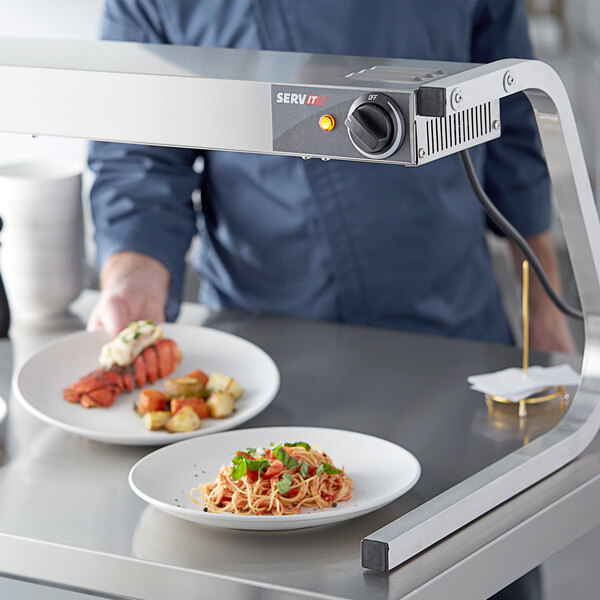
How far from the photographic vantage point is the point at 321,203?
1653 millimetres

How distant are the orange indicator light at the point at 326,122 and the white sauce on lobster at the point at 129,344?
0.56 metres

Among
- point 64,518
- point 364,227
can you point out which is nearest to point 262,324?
point 364,227

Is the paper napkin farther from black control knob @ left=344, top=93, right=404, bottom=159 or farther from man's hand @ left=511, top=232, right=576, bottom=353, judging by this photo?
black control knob @ left=344, top=93, right=404, bottom=159

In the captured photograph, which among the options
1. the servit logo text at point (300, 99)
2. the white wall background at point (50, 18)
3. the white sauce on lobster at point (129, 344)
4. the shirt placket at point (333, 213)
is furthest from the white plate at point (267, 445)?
the white wall background at point (50, 18)

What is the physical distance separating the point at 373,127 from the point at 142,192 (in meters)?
0.92

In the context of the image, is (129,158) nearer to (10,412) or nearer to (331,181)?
(331,181)

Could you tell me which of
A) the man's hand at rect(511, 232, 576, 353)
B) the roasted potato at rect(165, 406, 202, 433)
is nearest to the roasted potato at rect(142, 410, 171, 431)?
the roasted potato at rect(165, 406, 202, 433)

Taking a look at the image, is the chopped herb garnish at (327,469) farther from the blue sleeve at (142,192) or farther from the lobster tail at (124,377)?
the blue sleeve at (142,192)

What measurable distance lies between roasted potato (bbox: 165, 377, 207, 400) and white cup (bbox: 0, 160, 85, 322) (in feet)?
1.46

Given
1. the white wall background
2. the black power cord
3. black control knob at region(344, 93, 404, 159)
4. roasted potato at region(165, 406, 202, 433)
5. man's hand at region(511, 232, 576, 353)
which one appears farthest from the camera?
the white wall background

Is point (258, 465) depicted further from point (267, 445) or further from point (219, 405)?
point (219, 405)

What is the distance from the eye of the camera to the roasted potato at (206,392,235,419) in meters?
1.25

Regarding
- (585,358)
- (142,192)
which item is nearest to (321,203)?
(142,192)

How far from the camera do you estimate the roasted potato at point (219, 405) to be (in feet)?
4.09
